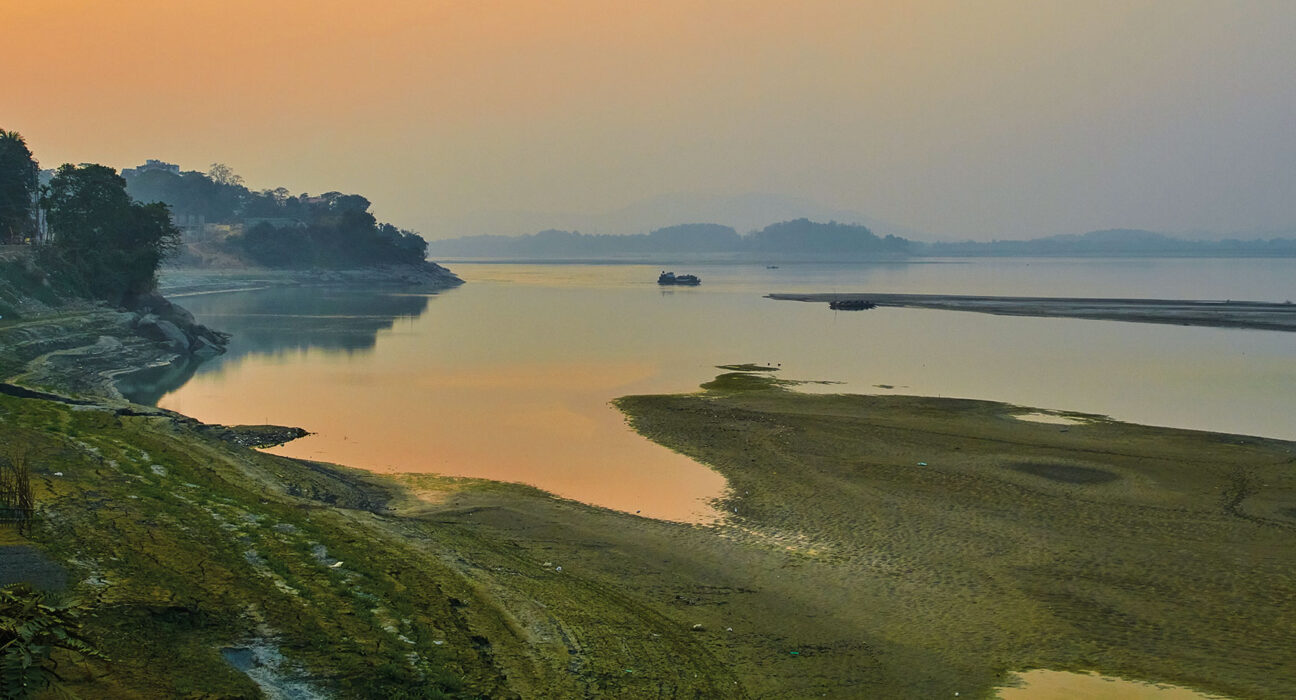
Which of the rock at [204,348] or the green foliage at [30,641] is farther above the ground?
the green foliage at [30,641]

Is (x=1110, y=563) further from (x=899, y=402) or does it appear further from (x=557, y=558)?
(x=899, y=402)

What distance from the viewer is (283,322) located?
347 feet

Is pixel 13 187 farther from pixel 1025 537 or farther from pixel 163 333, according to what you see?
pixel 1025 537

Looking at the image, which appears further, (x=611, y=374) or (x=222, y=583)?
(x=611, y=374)

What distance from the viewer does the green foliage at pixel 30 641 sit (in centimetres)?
986

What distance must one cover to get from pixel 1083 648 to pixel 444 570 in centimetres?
1274

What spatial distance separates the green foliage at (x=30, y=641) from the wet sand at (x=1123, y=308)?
106 metres

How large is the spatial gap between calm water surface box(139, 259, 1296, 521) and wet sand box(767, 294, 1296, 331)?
281 inches

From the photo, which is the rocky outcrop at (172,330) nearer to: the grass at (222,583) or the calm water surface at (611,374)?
the calm water surface at (611,374)

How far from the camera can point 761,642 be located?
1825cm

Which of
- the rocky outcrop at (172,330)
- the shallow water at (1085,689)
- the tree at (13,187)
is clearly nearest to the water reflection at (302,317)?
the rocky outcrop at (172,330)

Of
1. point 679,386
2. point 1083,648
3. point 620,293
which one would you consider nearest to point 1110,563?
point 1083,648

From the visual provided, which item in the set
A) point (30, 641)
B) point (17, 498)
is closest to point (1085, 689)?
point (30, 641)

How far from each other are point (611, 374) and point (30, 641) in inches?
2104
